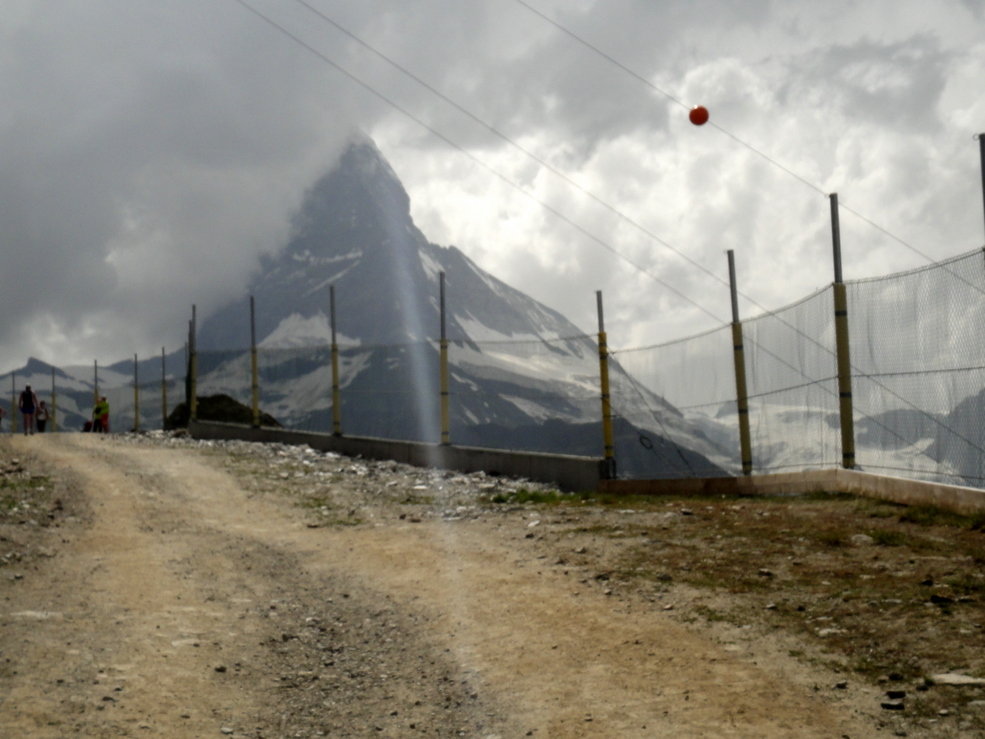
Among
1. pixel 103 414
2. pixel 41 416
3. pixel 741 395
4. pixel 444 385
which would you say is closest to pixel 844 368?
pixel 741 395

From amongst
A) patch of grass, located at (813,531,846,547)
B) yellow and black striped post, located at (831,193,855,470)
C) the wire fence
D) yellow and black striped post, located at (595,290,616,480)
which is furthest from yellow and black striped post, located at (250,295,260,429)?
patch of grass, located at (813,531,846,547)

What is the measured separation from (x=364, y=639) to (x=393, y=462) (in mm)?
11145

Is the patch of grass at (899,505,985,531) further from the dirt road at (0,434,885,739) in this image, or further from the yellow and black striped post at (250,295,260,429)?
the yellow and black striped post at (250,295,260,429)

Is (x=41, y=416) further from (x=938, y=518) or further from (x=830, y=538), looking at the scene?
(x=938, y=518)

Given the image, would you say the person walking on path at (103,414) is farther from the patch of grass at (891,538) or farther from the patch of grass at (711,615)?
the patch of grass at (711,615)

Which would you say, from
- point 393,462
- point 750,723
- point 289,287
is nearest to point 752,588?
point 750,723

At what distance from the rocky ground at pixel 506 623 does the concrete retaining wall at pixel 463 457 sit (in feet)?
9.08

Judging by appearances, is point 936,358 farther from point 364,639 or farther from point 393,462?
point 393,462

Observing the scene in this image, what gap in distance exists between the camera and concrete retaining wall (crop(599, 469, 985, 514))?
7.79 meters

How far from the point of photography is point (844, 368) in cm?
937

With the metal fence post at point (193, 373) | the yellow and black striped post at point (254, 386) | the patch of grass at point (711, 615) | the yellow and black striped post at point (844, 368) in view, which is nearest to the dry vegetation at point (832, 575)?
the patch of grass at point (711, 615)

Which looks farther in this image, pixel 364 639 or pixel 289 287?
pixel 289 287

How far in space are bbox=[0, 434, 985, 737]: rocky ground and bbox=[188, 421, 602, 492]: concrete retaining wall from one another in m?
2.77

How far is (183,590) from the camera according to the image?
7309 mm
